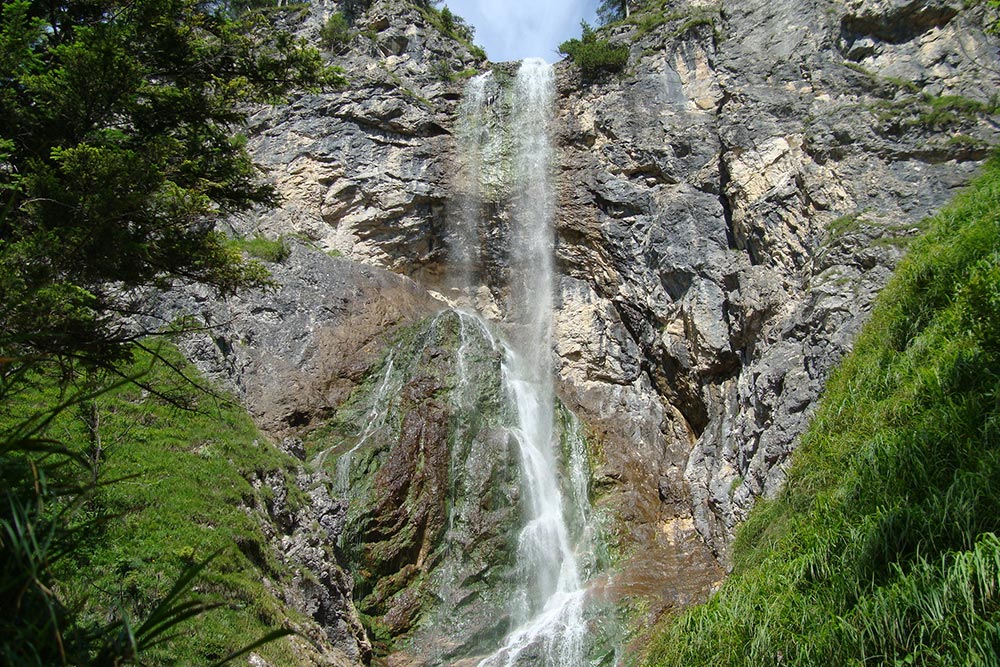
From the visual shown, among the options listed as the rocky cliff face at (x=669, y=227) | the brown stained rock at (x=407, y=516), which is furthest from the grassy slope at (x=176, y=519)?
the rocky cliff face at (x=669, y=227)

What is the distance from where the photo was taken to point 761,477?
15602 millimetres

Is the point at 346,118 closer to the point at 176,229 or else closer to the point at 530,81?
the point at 530,81

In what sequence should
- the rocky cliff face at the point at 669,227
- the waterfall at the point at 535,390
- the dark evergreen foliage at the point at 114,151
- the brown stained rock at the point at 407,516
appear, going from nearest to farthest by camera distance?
the dark evergreen foliage at the point at 114,151
the waterfall at the point at 535,390
the brown stained rock at the point at 407,516
the rocky cliff face at the point at 669,227

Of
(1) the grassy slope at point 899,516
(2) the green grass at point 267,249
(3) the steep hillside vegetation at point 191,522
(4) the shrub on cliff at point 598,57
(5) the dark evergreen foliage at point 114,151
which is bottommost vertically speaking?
(1) the grassy slope at point 899,516

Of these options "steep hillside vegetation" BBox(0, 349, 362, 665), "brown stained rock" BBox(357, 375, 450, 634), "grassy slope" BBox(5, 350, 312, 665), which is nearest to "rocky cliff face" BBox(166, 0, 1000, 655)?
"brown stained rock" BBox(357, 375, 450, 634)

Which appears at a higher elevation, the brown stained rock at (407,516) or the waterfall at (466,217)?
the waterfall at (466,217)

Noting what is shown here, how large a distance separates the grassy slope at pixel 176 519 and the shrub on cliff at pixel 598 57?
17760 mm

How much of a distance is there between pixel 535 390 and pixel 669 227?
6.28 m

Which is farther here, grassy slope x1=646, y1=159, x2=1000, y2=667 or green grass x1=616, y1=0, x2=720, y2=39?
green grass x1=616, y1=0, x2=720, y2=39

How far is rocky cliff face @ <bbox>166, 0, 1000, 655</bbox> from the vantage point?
650 inches

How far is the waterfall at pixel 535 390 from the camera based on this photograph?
14.2 meters

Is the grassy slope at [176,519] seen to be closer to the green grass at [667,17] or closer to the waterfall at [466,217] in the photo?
the waterfall at [466,217]

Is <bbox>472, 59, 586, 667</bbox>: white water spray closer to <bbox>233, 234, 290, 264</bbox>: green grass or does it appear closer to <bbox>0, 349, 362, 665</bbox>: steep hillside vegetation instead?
<bbox>0, 349, 362, 665</bbox>: steep hillside vegetation

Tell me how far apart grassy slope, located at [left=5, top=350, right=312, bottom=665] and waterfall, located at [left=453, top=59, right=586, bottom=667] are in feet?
18.0
